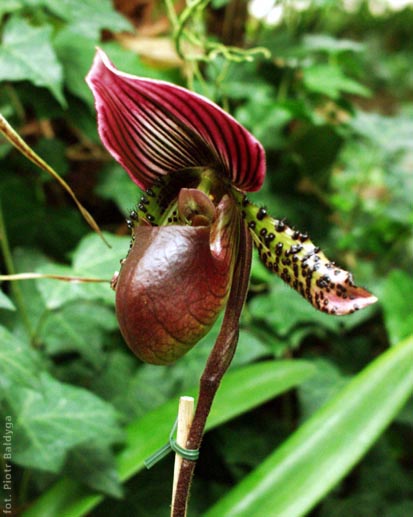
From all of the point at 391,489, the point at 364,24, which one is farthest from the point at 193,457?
the point at 364,24

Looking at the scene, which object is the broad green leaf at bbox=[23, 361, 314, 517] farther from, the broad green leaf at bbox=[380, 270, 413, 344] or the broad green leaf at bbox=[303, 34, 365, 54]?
the broad green leaf at bbox=[303, 34, 365, 54]

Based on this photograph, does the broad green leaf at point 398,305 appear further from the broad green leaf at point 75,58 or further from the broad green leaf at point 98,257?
the broad green leaf at point 75,58

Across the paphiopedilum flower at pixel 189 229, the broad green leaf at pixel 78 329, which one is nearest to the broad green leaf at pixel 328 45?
the broad green leaf at pixel 78 329

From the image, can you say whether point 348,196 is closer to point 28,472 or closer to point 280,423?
point 280,423

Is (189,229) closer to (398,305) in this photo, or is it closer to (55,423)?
(55,423)

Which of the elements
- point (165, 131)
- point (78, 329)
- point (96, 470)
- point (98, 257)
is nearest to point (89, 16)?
point (98, 257)

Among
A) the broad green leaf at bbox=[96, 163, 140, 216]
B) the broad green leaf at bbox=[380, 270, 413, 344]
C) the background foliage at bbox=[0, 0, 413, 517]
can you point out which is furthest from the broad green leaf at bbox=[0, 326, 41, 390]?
the broad green leaf at bbox=[380, 270, 413, 344]

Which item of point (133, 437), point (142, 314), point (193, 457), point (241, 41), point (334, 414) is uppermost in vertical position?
point (241, 41)
